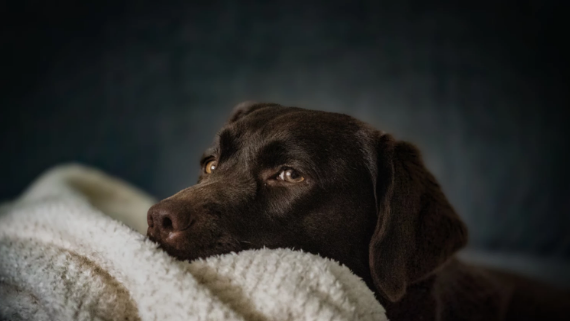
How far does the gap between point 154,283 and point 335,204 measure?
604mm

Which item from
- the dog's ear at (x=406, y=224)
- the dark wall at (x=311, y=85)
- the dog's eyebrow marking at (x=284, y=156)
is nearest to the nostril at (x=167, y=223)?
the dog's eyebrow marking at (x=284, y=156)

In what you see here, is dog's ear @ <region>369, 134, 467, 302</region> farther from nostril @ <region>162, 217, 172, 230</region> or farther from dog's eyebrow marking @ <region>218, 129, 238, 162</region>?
nostril @ <region>162, 217, 172, 230</region>

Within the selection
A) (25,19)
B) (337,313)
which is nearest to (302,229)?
(337,313)

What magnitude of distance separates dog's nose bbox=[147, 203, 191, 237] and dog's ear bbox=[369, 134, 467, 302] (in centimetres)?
56

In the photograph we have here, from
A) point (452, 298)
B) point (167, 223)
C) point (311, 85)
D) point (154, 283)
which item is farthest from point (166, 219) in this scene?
point (311, 85)

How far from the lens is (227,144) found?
143 centimetres

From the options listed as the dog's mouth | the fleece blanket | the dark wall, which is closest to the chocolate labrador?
the dog's mouth

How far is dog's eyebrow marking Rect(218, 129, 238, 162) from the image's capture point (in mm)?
1414

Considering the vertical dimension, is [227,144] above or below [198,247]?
above

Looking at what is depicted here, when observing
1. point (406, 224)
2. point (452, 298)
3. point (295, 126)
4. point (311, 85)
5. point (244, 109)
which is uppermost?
point (295, 126)

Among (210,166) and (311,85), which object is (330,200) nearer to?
(210,166)

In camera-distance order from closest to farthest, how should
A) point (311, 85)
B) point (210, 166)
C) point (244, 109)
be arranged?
point (210, 166) < point (244, 109) < point (311, 85)

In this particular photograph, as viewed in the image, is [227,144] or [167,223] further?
[227,144]

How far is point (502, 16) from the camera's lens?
3.26 meters
